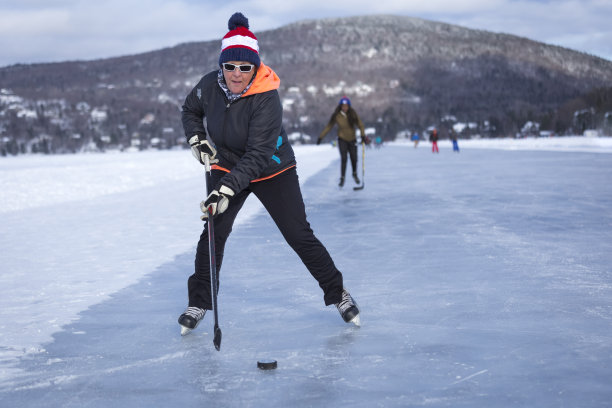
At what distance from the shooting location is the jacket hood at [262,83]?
333 cm

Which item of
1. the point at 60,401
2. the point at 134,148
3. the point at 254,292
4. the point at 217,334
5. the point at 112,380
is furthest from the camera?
the point at 134,148

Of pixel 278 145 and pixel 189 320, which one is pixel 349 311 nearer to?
pixel 189 320

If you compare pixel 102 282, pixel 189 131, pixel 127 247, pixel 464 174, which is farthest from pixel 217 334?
pixel 464 174

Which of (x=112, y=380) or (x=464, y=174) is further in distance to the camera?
(x=464, y=174)

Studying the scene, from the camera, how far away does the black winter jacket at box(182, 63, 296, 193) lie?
3303mm

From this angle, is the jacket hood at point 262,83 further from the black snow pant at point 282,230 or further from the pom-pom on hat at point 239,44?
the black snow pant at point 282,230

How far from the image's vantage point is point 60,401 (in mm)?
2678

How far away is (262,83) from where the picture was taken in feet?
11.0

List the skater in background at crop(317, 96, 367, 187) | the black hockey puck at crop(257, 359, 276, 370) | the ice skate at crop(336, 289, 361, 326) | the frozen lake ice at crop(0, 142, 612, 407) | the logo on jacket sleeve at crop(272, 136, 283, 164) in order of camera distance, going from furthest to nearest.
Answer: the skater in background at crop(317, 96, 367, 187) < the ice skate at crop(336, 289, 361, 326) < the logo on jacket sleeve at crop(272, 136, 283, 164) < the black hockey puck at crop(257, 359, 276, 370) < the frozen lake ice at crop(0, 142, 612, 407)

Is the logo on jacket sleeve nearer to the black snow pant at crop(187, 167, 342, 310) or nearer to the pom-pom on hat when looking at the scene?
the black snow pant at crop(187, 167, 342, 310)

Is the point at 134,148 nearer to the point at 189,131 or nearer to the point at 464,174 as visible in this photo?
the point at 464,174

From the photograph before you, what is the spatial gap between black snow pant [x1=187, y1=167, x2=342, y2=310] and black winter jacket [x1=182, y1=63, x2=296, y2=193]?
0.08 metres

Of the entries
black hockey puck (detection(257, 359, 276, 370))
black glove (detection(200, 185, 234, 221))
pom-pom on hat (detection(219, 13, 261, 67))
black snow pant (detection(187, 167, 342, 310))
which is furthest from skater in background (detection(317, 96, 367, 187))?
black hockey puck (detection(257, 359, 276, 370))

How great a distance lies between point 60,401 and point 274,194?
1.44 m
